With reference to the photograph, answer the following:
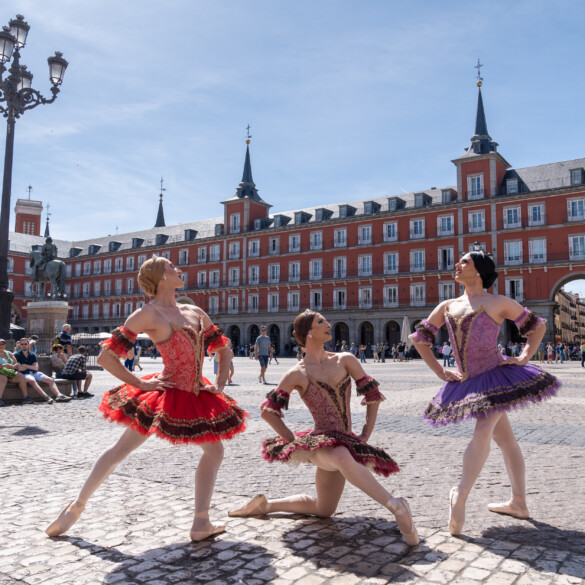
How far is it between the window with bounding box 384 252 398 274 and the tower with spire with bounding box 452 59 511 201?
6.32m

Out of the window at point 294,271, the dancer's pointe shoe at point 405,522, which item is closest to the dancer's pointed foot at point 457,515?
the dancer's pointe shoe at point 405,522

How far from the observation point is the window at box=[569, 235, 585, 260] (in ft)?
111

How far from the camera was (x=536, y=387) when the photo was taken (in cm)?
317

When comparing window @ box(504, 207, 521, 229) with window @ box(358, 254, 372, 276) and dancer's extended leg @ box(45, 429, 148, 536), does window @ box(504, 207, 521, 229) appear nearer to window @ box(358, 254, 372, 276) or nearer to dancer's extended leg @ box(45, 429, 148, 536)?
window @ box(358, 254, 372, 276)

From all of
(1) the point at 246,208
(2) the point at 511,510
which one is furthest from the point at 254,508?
(1) the point at 246,208

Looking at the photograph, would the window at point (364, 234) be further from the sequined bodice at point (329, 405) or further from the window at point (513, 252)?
the sequined bodice at point (329, 405)

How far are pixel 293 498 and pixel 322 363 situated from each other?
0.83 m

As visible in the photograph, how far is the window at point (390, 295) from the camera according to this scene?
40406 mm

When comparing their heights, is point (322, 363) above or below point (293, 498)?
above

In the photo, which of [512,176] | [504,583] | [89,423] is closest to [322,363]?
[504,583]

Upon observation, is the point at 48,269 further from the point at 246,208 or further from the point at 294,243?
the point at 246,208

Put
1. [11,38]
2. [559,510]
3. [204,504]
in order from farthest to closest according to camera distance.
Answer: [11,38], [559,510], [204,504]

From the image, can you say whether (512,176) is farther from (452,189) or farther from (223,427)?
(223,427)

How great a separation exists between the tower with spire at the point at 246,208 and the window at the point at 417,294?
602 inches
